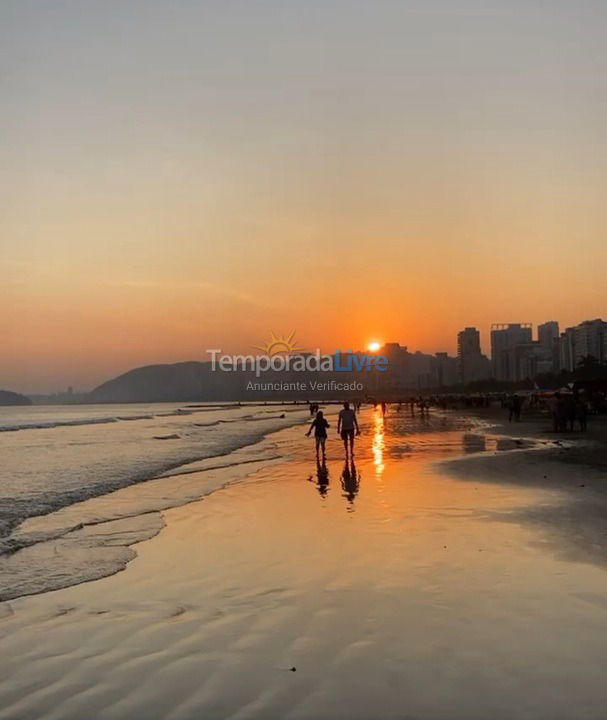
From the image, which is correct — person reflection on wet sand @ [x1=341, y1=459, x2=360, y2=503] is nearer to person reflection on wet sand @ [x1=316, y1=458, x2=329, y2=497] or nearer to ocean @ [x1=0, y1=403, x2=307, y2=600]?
person reflection on wet sand @ [x1=316, y1=458, x2=329, y2=497]

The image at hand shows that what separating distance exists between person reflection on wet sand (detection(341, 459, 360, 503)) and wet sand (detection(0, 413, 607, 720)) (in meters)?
2.77

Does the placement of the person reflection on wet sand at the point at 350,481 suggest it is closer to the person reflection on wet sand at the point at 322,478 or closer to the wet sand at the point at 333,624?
the person reflection on wet sand at the point at 322,478

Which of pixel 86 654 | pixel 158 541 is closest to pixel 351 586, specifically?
pixel 86 654

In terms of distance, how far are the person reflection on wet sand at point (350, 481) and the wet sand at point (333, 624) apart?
2.77 metres

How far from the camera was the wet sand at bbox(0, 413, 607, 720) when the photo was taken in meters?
4.92

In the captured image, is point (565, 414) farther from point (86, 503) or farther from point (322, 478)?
point (86, 503)

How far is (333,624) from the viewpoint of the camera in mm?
6586

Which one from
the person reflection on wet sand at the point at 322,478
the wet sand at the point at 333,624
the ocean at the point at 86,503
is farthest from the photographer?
the person reflection on wet sand at the point at 322,478

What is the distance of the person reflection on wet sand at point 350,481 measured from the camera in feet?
52.7

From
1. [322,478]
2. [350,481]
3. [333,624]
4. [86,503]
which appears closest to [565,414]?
[322,478]

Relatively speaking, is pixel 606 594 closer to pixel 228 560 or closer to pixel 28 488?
pixel 228 560

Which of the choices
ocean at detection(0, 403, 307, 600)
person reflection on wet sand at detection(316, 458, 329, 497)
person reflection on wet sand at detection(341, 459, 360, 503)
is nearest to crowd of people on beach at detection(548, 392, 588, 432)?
ocean at detection(0, 403, 307, 600)

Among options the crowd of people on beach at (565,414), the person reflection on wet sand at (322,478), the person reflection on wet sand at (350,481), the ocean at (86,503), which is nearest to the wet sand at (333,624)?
the ocean at (86,503)

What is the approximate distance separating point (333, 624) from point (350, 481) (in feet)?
40.8
